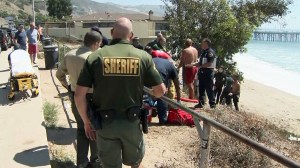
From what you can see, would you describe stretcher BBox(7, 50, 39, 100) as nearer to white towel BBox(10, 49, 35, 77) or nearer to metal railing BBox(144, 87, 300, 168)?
white towel BBox(10, 49, 35, 77)

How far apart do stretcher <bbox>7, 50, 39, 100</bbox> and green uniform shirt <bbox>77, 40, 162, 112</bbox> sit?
5.62 m

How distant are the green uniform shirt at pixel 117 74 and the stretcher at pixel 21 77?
18.4 ft

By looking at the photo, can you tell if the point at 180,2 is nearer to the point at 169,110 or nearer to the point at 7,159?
the point at 169,110

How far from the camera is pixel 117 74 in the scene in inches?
122

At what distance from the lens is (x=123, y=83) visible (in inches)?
124

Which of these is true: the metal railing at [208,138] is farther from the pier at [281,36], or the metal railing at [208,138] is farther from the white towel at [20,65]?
the pier at [281,36]

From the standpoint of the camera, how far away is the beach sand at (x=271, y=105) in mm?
18800

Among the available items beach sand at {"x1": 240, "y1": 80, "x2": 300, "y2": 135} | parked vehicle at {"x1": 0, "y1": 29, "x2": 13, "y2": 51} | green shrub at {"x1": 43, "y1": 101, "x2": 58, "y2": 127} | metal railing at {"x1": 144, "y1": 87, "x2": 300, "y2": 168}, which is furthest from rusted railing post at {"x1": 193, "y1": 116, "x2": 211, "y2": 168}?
parked vehicle at {"x1": 0, "y1": 29, "x2": 13, "y2": 51}

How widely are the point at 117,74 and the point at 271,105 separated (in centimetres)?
2209

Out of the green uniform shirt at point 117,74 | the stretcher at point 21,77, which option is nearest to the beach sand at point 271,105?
the stretcher at point 21,77

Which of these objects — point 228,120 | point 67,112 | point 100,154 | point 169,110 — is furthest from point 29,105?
point 100,154

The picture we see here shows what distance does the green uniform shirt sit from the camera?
10.2 ft

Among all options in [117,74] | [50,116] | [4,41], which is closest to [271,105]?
[4,41]

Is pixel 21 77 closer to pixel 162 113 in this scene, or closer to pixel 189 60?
pixel 162 113
